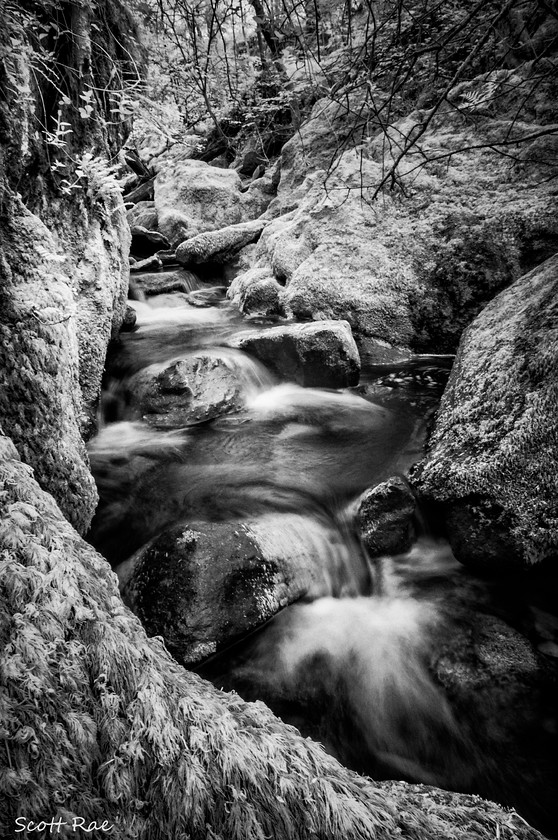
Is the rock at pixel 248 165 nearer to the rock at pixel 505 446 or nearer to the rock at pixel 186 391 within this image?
the rock at pixel 186 391

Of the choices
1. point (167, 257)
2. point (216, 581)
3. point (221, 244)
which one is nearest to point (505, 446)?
point (216, 581)

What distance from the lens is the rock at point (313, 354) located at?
573 centimetres

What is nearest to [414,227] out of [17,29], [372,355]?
[372,355]

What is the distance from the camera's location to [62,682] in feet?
2.93

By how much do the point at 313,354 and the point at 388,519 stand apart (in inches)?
111

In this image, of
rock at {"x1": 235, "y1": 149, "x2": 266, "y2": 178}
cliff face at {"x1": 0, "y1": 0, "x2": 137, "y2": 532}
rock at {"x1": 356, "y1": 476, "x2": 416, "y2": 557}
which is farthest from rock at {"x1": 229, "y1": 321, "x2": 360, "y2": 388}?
rock at {"x1": 235, "y1": 149, "x2": 266, "y2": 178}

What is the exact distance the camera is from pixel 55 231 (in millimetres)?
4086

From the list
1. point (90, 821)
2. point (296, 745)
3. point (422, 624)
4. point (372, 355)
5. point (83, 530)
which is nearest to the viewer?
point (90, 821)

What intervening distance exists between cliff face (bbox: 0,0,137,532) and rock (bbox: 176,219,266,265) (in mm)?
6682

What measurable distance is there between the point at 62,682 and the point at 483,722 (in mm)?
2647

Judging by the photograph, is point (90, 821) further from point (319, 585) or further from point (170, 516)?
point (170, 516)

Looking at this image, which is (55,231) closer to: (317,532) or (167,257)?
(317,532)

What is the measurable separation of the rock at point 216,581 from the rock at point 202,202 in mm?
14087

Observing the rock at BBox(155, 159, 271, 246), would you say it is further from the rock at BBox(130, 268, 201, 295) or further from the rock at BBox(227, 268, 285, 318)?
the rock at BBox(227, 268, 285, 318)
